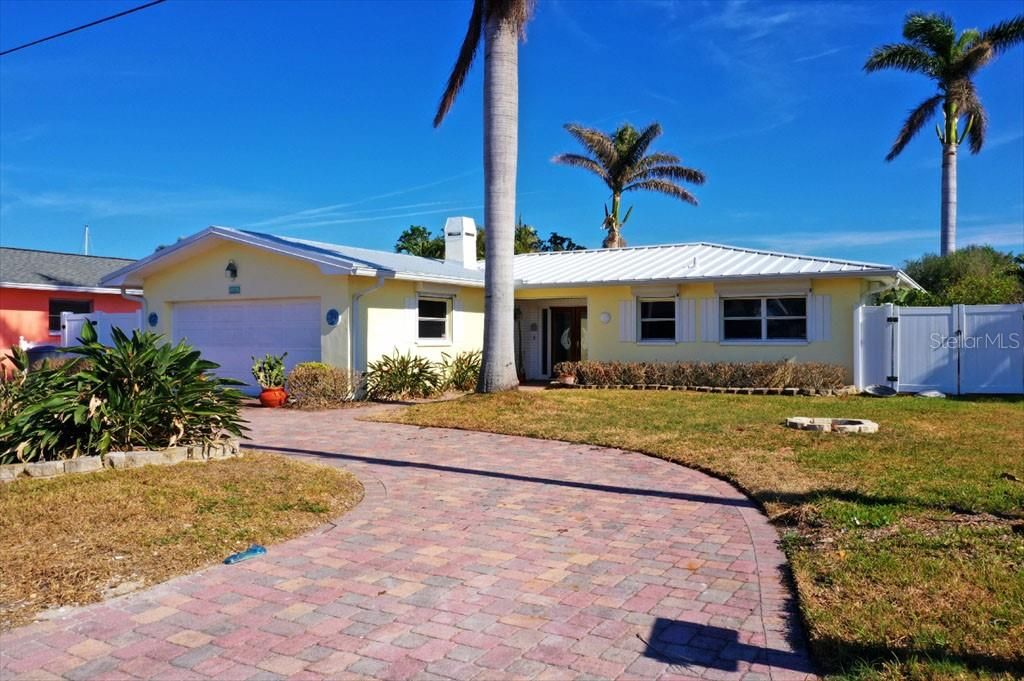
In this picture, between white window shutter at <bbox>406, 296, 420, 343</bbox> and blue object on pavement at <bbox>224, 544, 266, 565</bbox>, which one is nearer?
blue object on pavement at <bbox>224, 544, 266, 565</bbox>

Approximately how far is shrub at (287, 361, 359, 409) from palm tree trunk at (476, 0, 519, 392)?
3.12 metres

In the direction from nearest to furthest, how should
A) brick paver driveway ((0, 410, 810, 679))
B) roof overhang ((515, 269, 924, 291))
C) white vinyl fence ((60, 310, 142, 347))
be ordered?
1. brick paver driveway ((0, 410, 810, 679))
2. roof overhang ((515, 269, 924, 291))
3. white vinyl fence ((60, 310, 142, 347))

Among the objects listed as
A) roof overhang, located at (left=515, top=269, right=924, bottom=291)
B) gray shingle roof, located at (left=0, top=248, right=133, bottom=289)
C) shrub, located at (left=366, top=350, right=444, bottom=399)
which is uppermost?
gray shingle roof, located at (left=0, top=248, right=133, bottom=289)

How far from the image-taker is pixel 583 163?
33.8m

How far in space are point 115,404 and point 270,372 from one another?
8116 mm

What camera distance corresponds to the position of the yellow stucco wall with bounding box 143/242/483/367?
54.7ft

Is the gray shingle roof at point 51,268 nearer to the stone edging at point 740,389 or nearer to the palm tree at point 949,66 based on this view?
the stone edging at point 740,389

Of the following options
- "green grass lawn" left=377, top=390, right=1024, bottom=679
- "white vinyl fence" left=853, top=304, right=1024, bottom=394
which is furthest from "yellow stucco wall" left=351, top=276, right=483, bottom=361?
"white vinyl fence" left=853, top=304, right=1024, bottom=394

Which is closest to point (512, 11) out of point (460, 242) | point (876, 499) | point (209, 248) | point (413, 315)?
point (413, 315)

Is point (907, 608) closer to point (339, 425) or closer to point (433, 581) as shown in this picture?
point (433, 581)

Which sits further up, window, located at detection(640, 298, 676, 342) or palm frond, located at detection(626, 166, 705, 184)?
palm frond, located at detection(626, 166, 705, 184)

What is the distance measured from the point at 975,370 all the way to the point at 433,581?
1537 cm

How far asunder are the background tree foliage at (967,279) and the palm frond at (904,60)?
268 inches

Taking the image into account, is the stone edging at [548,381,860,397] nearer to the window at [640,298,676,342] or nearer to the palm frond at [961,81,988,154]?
the window at [640,298,676,342]
